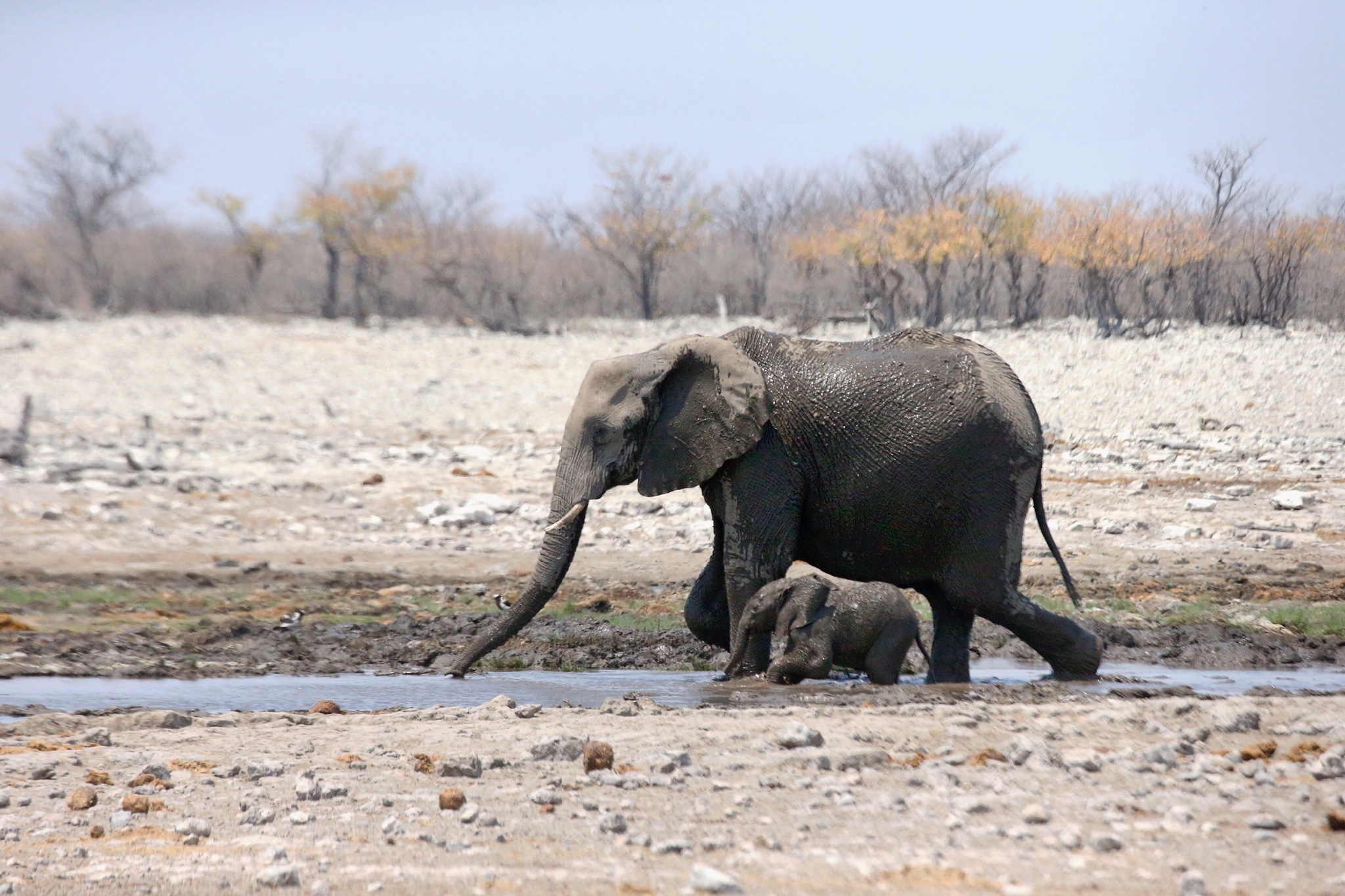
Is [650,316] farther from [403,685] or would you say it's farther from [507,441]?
A: [403,685]

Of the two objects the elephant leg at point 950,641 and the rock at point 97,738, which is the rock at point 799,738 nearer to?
the rock at point 97,738

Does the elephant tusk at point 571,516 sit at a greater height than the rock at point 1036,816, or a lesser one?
greater

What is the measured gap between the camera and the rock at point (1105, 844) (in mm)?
4492

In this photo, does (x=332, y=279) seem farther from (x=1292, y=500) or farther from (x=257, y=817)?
(x=257, y=817)

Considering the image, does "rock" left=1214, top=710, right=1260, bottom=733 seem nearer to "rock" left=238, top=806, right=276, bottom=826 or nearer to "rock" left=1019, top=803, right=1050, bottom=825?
"rock" left=1019, top=803, right=1050, bottom=825

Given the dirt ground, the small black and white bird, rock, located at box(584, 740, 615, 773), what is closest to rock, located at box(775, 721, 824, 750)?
rock, located at box(584, 740, 615, 773)

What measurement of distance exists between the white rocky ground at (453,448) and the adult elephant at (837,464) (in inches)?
198

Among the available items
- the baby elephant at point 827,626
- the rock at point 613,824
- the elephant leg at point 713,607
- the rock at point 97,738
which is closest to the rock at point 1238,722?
the baby elephant at point 827,626

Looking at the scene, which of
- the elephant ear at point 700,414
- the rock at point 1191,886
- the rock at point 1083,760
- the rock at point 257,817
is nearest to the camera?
the rock at point 1191,886

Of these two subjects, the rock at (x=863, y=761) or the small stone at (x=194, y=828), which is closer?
the small stone at (x=194, y=828)

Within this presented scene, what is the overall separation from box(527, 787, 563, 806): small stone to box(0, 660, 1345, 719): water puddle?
2.46 m

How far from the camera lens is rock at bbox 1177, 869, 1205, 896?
4.03m

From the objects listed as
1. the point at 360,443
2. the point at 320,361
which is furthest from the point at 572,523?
the point at 320,361

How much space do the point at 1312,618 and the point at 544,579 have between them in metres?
5.77
